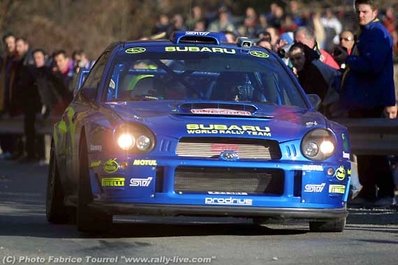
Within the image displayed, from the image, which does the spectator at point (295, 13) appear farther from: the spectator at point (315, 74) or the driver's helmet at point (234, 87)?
the driver's helmet at point (234, 87)

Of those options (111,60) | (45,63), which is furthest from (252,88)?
(45,63)

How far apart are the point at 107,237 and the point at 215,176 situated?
3.20ft

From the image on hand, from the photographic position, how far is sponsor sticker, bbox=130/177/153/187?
9430mm

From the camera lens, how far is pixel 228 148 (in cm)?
954

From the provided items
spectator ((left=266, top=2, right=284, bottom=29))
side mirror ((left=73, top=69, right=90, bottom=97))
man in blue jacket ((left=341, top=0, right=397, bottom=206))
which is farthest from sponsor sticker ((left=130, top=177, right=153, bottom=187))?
spectator ((left=266, top=2, right=284, bottom=29))

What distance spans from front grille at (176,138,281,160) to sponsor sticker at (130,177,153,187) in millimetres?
276

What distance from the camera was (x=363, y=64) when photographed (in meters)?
13.2

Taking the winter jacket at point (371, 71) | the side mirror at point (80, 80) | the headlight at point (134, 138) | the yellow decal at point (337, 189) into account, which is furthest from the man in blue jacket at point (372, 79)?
the headlight at point (134, 138)

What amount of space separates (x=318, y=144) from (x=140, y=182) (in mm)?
1324

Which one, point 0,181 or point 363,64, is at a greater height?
point 363,64

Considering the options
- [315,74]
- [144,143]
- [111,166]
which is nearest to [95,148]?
[111,166]

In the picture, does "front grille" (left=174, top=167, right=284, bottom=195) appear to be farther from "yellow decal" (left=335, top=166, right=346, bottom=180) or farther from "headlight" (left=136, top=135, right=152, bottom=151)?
"yellow decal" (left=335, top=166, right=346, bottom=180)

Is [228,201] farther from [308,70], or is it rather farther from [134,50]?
[308,70]

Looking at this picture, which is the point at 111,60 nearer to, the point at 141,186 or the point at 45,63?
the point at 141,186
